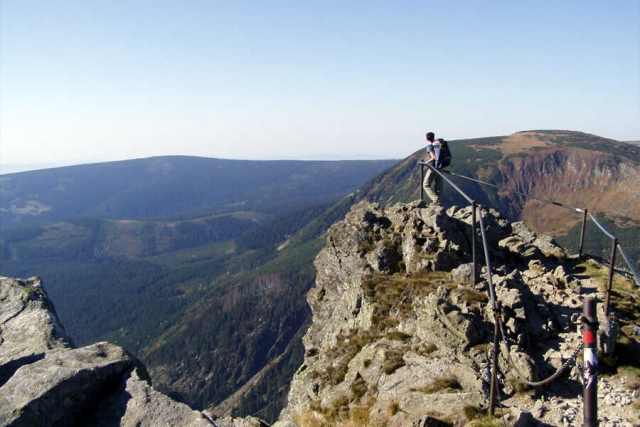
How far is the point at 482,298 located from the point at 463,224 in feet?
38.4

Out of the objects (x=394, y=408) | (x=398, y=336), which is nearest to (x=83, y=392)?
(x=394, y=408)

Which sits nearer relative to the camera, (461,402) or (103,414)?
(103,414)

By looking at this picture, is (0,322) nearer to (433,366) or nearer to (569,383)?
(433,366)

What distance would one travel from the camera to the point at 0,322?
18969mm

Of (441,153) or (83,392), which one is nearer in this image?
(83,392)

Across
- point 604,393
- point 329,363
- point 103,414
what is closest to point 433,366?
point 604,393

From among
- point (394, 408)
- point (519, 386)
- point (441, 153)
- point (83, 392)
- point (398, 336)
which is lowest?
point (394, 408)

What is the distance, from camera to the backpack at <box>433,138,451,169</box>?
3097 centimetres

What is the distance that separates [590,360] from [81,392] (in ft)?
47.0

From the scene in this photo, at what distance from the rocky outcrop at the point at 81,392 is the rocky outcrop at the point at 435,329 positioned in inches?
347

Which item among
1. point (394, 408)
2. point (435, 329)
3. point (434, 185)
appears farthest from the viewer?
point (434, 185)

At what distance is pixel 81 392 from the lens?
527 inches

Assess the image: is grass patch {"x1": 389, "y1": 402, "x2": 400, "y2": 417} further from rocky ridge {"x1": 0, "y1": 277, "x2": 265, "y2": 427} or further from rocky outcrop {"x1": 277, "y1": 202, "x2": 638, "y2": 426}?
rocky ridge {"x1": 0, "y1": 277, "x2": 265, "y2": 427}

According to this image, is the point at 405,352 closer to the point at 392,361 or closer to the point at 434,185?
the point at 392,361
